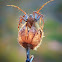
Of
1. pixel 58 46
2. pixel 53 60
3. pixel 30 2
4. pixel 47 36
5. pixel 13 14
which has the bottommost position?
pixel 53 60

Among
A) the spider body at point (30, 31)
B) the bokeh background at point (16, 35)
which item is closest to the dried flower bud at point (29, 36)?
the spider body at point (30, 31)

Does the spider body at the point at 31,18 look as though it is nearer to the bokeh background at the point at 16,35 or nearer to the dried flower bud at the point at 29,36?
the dried flower bud at the point at 29,36

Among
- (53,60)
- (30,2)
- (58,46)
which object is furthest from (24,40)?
(30,2)

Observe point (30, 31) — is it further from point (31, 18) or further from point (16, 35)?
point (16, 35)

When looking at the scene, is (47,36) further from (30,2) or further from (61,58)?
(30,2)

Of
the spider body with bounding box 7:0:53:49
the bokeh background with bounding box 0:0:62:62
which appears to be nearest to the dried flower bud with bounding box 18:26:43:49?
the spider body with bounding box 7:0:53:49

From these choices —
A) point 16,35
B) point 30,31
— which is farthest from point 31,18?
point 16,35
